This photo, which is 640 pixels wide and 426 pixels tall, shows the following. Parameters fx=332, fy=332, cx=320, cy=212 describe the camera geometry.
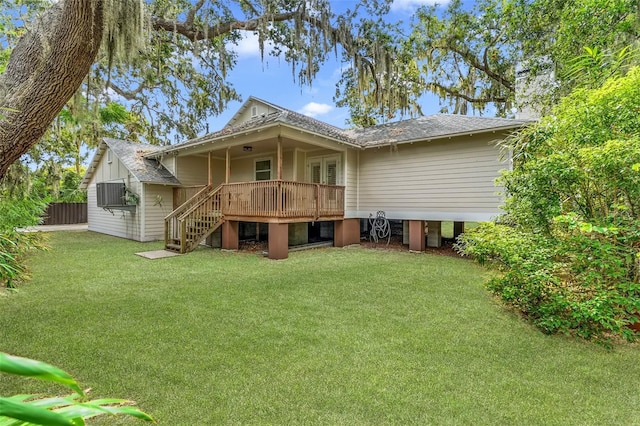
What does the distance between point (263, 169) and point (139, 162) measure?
4.85 m

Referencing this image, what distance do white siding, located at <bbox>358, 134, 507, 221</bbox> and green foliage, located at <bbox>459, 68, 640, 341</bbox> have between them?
4.36 metres

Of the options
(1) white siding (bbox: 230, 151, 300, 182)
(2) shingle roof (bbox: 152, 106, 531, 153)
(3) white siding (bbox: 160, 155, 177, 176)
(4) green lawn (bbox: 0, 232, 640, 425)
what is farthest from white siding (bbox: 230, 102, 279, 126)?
(4) green lawn (bbox: 0, 232, 640, 425)

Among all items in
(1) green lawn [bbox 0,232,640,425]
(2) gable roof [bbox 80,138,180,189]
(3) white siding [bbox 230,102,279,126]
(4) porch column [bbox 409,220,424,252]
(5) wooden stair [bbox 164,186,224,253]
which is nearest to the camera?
(1) green lawn [bbox 0,232,640,425]

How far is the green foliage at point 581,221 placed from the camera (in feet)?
11.6

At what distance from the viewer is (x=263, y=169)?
13148 millimetres

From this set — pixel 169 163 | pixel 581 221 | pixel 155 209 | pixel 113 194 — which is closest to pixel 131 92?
pixel 169 163

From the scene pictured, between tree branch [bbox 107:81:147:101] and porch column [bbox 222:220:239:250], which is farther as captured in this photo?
tree branch [bbox 107:81:147:101]

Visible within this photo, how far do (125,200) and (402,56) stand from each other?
11.3 metres

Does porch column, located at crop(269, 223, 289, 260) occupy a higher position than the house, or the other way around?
the house

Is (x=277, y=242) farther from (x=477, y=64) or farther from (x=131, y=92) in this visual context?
(x=131, y=92)

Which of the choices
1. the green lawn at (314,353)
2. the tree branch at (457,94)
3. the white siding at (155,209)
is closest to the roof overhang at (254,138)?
the white siding at (155,209)

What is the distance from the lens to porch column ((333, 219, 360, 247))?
11.0 meters

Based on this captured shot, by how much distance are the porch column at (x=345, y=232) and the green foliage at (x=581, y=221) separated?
260 inches

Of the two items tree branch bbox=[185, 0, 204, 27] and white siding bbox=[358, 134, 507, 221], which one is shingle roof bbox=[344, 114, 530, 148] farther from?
tree branch bbox=[185, 0, 204, 27]
